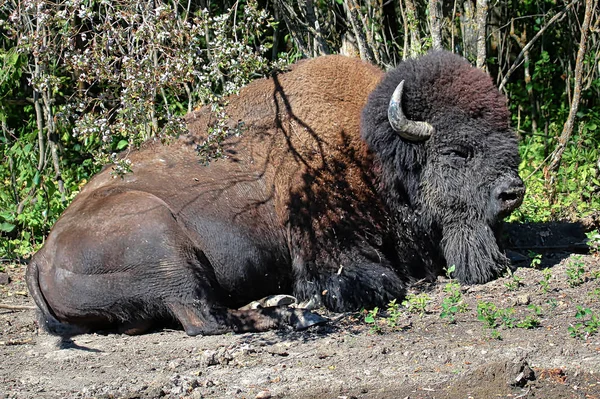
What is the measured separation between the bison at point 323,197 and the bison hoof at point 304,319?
3 cm

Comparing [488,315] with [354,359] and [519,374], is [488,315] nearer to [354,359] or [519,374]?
[519,374]

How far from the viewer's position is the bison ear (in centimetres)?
603

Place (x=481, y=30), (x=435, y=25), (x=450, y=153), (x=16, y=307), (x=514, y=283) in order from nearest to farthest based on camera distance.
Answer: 1. (x=514, y=283)
2. (x=450, y=153)
3. (x=16, y=307)
4. (x=435, y=25)
5. (x=481, y=30)

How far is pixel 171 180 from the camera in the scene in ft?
19.9

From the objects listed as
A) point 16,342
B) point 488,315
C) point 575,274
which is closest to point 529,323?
point 488,315

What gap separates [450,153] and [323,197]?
1062mm

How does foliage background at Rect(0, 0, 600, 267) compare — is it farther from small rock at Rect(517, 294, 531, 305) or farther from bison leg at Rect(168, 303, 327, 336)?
small rock at Rect(517, 294, 531, 305)

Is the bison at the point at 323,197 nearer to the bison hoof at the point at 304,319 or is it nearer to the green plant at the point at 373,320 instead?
the bison hoof at the point at 304,319

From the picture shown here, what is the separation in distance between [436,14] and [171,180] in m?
3.29

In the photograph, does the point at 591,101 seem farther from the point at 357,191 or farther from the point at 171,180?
the point at 171,180

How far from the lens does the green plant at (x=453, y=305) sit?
525 cm

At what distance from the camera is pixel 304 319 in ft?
17.9

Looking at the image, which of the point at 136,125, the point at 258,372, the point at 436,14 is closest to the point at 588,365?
the point at 258,372

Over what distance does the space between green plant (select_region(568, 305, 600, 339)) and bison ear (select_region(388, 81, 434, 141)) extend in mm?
1823
